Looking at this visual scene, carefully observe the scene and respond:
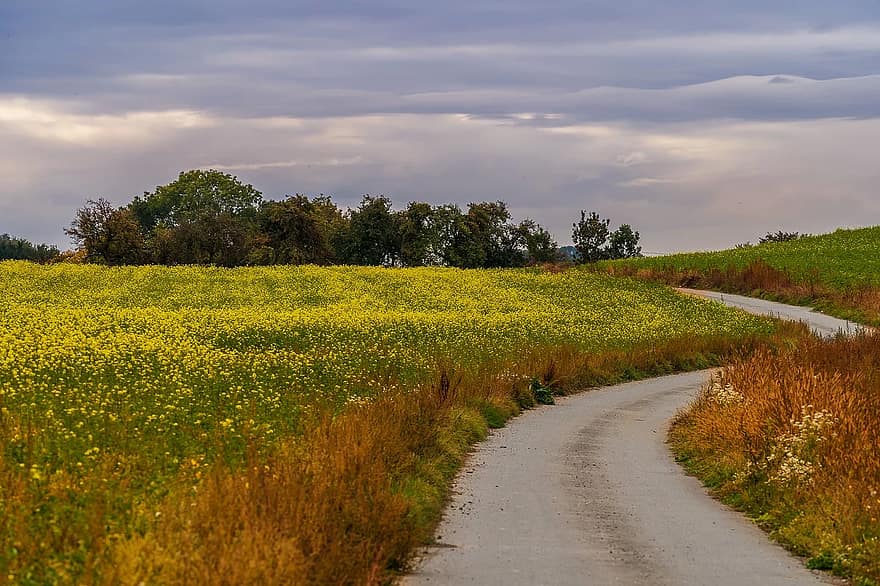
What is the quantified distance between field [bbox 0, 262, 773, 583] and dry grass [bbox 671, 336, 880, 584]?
4029mm

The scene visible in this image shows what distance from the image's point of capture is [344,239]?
10300cm

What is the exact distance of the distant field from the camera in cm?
6806

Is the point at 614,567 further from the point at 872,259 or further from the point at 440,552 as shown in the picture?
the point at 872,259

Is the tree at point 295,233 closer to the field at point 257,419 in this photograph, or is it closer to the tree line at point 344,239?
the tree line at point 344,239

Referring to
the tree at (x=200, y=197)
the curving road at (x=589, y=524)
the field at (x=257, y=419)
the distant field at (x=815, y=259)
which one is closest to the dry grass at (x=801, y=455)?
the curving road at (x=589, y=524)

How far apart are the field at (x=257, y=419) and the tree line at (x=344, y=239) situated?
108ft

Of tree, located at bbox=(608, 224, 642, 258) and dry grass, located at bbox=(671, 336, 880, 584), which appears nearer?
dry grass, located at bbox=(671, 336, 880, 584)

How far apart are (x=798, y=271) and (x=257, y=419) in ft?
202

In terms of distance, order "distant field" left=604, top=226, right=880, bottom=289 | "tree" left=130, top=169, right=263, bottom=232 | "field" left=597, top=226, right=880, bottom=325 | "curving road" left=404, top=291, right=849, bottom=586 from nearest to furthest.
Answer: "curving road" left=404, top=291, right=849, bottom=586 < "field" left=597, top=226, right=880, bottom=325 < "distant field" left=604, top=226, right=880, bottom=289 < "tree" left=130, top=169, right=263, bottom=232

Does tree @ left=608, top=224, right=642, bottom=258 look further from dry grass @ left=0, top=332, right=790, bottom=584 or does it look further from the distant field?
dry grass @ left=0, top=332, right=790, bottom=584

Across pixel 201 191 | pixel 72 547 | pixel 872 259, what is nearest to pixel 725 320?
pixel 872 259

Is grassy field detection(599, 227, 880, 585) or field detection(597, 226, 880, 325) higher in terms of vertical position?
field detection(597, 226, 880, 325)

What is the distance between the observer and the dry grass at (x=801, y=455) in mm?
12000

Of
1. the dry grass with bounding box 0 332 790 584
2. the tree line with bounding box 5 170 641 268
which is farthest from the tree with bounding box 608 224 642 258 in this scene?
the dry grass with bounding box 0 332 790 584
